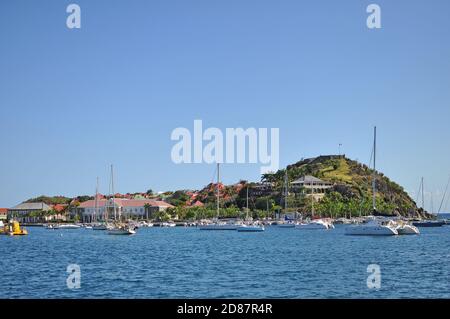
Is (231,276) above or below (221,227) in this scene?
above

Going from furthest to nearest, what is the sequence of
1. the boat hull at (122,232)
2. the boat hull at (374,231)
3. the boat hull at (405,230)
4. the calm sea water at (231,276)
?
the boat hull at (122,232) → the boat hull at (405,230) → the boat hull at (374,231) → the calm sea water at (231,276)

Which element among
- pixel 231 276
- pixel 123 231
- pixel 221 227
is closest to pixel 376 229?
pixel 123 231

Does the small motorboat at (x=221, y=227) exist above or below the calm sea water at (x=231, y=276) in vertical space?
below

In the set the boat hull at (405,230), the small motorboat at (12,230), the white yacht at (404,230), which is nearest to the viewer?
the white yacht at (404,230)

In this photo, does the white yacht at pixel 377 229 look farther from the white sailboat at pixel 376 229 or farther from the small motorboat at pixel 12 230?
the small motorboat at pixel 12 230

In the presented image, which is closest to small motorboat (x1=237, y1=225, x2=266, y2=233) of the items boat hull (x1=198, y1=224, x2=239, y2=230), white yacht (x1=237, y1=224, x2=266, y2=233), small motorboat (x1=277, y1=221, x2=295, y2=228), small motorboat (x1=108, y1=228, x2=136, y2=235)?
white yacht (x1=237, y1=224, x2=266, y2=233)

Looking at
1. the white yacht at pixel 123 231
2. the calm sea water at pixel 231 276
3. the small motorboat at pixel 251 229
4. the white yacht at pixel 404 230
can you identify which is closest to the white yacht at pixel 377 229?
the white yacht at pixel 404 230

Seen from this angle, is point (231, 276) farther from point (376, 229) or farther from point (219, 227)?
point (219, 227)

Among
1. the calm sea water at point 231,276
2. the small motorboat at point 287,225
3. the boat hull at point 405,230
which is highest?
the calm sea water at point 231,276

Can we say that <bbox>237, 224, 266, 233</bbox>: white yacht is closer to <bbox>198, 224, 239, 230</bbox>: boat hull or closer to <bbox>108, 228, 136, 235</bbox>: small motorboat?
<bbox>198, 224, 239, 230</bbox>: boat hull
